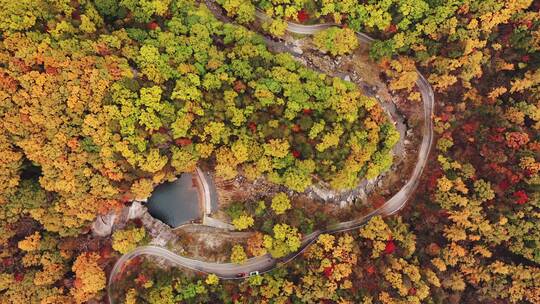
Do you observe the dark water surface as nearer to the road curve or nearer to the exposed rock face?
the exposed rock face

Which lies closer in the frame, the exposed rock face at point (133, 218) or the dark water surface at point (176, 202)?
the exposed rock face at point (133, 218)

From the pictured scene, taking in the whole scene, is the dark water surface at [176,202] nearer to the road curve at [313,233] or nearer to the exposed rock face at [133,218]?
the exposed rock face at [133,218]

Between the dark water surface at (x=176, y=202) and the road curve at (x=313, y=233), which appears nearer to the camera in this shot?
the road curve at (x=313, y=233)

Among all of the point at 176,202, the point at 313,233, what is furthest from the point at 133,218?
the point at 313,233

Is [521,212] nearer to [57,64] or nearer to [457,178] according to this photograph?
[457,178]

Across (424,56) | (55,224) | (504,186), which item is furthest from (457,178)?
(55,224)

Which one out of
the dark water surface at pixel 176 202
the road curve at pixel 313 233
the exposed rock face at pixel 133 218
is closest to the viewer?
the exposed rock face at pixel 133 218

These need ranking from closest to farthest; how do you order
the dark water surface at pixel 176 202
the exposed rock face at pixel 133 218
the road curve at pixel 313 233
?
the exposed rock face at pixel 133 218 → the road curve at pixel 313 233 → the dark water surface at pixel 176 202

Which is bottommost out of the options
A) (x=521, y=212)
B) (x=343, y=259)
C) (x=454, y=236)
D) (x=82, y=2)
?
(x=343, y=259)

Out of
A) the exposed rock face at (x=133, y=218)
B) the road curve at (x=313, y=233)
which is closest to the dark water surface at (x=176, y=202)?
the exposed rock face at (x=133, y=218)
